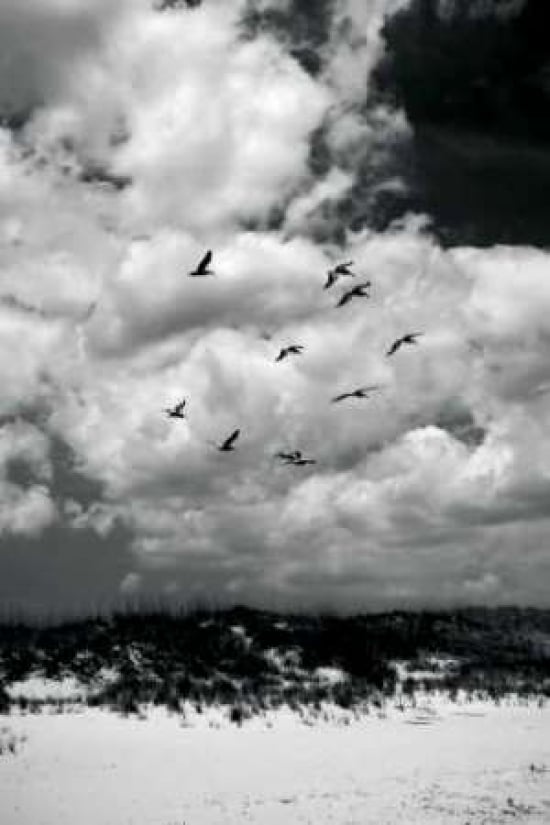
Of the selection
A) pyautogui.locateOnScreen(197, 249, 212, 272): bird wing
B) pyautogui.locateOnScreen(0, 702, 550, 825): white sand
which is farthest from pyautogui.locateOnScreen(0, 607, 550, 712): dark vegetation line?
pyautogui.locateOnScreen(197, 249, 212, 272): bird wing

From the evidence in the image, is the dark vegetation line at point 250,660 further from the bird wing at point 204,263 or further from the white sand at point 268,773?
the bird wing at point 204,263

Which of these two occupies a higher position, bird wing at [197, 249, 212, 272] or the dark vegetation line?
bird wing at [197, 249, 212, 272]

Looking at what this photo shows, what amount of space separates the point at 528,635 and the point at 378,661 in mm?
43507

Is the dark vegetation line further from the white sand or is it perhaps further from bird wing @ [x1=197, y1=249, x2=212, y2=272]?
bird wing @ [x1=197, y1=249, x2=212, y2=272]

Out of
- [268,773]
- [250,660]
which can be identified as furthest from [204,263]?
[250,660]

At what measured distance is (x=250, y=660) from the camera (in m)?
47.8

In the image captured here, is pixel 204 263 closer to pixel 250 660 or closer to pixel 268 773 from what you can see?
pixel 268 773

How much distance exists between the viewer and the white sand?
16.4 m

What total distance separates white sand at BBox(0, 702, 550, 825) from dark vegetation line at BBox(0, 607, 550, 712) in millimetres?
3818

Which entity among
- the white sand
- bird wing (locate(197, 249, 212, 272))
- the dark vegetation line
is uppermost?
bird wing (locate(197, 249, 212, 272))

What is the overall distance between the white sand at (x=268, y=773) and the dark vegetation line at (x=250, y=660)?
12.5 feet

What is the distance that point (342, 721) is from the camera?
1134 inches

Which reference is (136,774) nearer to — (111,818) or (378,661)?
(111,818)

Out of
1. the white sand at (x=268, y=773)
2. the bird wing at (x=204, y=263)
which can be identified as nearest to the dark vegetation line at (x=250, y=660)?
the white sand at (x=268, y=773)
